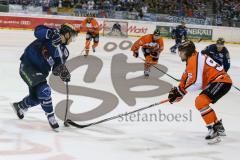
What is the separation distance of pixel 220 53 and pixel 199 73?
3.17 m

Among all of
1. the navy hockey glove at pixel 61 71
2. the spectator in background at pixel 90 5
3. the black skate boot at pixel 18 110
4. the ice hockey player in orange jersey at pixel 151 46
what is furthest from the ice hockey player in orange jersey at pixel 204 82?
the spectator in background at pixel 90 5

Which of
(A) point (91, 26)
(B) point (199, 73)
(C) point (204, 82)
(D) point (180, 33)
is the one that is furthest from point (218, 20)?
(B) point (199, 73)

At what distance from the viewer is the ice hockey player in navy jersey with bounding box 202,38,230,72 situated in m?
8.12

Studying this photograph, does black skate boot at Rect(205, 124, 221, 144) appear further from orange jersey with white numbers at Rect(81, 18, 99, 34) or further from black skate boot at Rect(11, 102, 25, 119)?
orange jersey with white numbers at Rect(81, 18, 99, 34)

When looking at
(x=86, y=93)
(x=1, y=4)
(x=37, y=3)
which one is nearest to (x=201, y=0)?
(x=37, y=3)

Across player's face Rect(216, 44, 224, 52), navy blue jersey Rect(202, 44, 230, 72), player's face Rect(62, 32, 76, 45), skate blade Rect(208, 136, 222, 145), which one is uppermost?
player's face Rect(62, 32, 76, 45)

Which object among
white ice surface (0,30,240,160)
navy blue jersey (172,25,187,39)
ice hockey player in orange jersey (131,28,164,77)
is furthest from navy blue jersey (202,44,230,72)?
navy blue jersey (172,25,187,39)

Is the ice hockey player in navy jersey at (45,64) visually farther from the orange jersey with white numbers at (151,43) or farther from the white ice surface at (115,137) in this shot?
the orange jersey with white numbers at (151,43)

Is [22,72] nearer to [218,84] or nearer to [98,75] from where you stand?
[218,84]

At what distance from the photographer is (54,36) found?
5289 mm

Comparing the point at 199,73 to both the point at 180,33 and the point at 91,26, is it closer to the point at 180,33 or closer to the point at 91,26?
the point at 91,26

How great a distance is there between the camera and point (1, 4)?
21844mm

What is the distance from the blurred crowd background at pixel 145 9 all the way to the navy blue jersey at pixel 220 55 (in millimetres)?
14942

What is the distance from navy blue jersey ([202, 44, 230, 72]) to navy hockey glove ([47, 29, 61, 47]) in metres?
3.44
